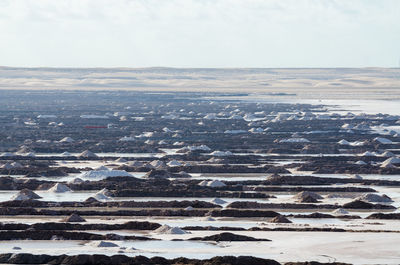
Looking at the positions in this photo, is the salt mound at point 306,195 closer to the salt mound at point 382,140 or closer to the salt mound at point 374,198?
the salt mound at point 374,198

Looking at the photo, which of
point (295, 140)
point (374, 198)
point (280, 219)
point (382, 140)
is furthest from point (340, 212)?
point (295, 140)

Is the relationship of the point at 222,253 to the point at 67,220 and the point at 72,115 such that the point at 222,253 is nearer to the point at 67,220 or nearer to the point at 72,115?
the point at 67,220

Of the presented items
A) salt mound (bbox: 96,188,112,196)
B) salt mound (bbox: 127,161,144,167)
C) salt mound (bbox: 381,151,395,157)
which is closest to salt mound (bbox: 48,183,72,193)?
salt mound (bbox: 96,188,112,196)

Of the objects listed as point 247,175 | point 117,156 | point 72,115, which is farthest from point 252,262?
point 72,115

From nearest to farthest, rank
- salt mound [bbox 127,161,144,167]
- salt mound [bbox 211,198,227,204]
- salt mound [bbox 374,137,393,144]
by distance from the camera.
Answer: salt mound [bbox 211,198,227,204]
salt mound [bbox 127,161,144,167]
salt mound [bbox 374,137,393,144]

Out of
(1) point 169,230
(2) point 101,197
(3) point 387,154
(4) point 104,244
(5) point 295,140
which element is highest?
(4) point 104,244

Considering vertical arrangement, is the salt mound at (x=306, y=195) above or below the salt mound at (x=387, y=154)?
above

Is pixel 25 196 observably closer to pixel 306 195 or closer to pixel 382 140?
pixel 306 195

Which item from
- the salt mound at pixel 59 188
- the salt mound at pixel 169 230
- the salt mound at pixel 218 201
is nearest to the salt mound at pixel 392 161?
the salt mound at pixel 218 201

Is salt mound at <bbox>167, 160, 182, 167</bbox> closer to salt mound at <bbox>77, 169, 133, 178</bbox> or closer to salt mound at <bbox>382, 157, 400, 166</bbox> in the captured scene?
salt mound at <bbox>77, 169, 133, 178</bbox>

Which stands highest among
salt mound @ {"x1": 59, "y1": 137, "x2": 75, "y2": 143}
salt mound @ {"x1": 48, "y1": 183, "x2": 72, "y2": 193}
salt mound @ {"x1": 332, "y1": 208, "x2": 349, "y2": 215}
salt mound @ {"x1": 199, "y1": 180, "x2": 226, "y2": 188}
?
salt mound @ {"x1": 332, "y1": 208, "x2": 349, "y2": 215}

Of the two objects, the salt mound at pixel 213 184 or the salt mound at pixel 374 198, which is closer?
the salt mound at pixel 374 198
